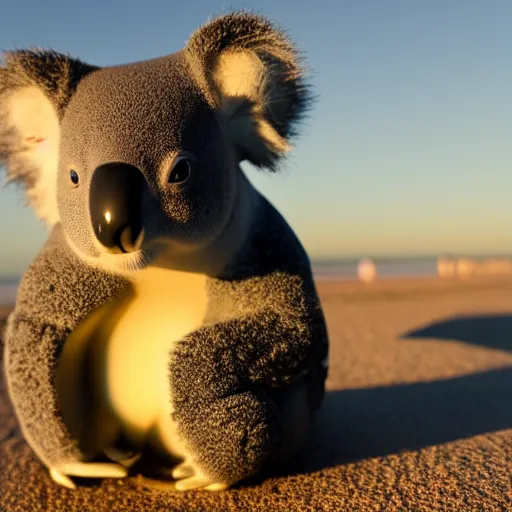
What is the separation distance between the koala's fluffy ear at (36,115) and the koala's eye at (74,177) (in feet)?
0.77

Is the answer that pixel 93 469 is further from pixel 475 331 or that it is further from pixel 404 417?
pixel 475 331

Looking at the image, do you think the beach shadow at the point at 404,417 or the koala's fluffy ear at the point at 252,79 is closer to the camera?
the koala's fluffy ear at the point at 252,79

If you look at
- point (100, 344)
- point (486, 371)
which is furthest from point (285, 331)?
point (486, 371)

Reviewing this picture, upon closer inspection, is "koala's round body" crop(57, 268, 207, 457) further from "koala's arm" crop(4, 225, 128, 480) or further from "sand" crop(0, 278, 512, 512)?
"sand" crop(0, 278, 512, 512)

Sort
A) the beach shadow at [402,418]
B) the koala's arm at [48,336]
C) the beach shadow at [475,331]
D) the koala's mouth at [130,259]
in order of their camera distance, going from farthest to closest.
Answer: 1. the beach shadow at [475,331]
2. the beach shadow at [402,418]
3. the koala's arm at [48,336]
4. the koala's mouth at [130,259]

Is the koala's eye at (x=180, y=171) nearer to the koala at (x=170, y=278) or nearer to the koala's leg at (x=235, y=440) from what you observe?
the koala at (x=170, y=278)

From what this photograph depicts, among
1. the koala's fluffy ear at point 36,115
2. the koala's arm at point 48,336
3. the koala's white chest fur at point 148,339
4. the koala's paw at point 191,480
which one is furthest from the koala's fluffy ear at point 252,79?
the koala's paw at point 191,480

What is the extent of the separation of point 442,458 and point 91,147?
1509 millimetres

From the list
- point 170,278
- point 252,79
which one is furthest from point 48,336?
point 252,79

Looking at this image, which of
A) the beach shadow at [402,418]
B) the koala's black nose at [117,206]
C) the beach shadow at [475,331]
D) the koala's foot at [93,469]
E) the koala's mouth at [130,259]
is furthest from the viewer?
the beach shadow at [475,331]

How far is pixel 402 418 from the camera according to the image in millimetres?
2600

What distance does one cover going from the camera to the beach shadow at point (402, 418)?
2127 mm

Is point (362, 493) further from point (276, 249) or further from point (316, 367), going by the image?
point (276, 249)

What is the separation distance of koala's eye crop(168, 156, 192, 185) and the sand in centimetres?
95
